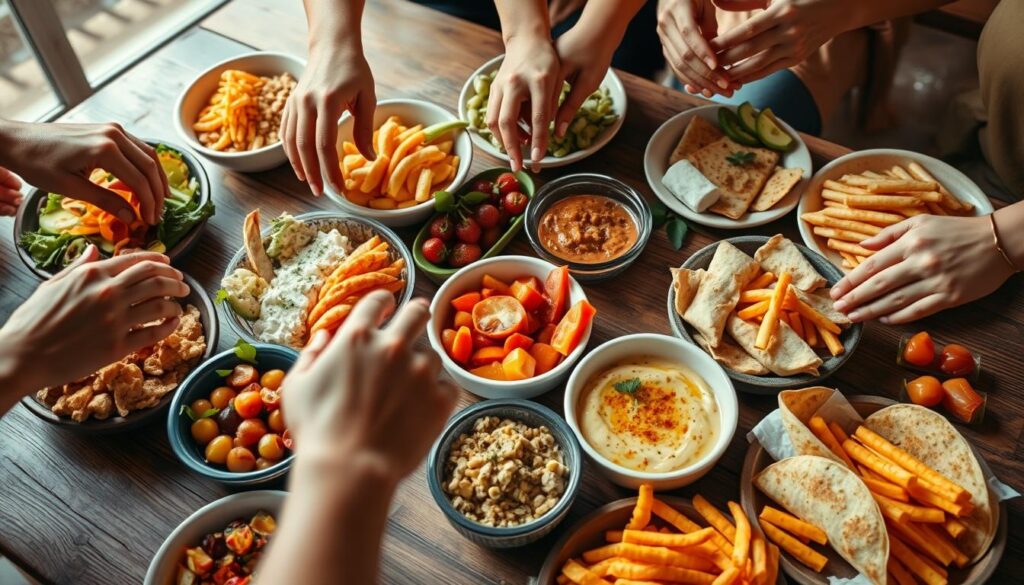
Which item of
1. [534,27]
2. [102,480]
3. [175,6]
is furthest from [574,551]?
[175,6]

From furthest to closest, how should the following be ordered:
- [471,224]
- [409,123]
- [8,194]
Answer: [409,123] → [8,194] → [471,224]

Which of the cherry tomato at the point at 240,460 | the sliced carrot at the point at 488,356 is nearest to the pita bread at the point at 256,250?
the cherry tomato at the point at 240,460

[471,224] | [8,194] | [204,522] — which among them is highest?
[8,194]

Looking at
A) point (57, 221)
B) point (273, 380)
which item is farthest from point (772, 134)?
point (57, 221)

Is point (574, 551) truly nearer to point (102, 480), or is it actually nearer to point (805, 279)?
point (805, 279)

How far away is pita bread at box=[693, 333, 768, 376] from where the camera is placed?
198cm

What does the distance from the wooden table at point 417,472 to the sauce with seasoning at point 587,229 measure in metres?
0.09

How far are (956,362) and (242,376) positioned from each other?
180cm

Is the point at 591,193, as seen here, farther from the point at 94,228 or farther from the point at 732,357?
the point at 94,228

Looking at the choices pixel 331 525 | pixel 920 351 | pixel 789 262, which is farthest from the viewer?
pixel 789 262

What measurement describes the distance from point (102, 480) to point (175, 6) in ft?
11.6

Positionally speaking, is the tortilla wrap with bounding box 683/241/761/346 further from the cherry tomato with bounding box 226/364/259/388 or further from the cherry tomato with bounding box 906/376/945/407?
the cherry tomato with bounding box 226/364/259/388

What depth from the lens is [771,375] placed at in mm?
1996

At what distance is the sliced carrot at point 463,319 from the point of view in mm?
2068
